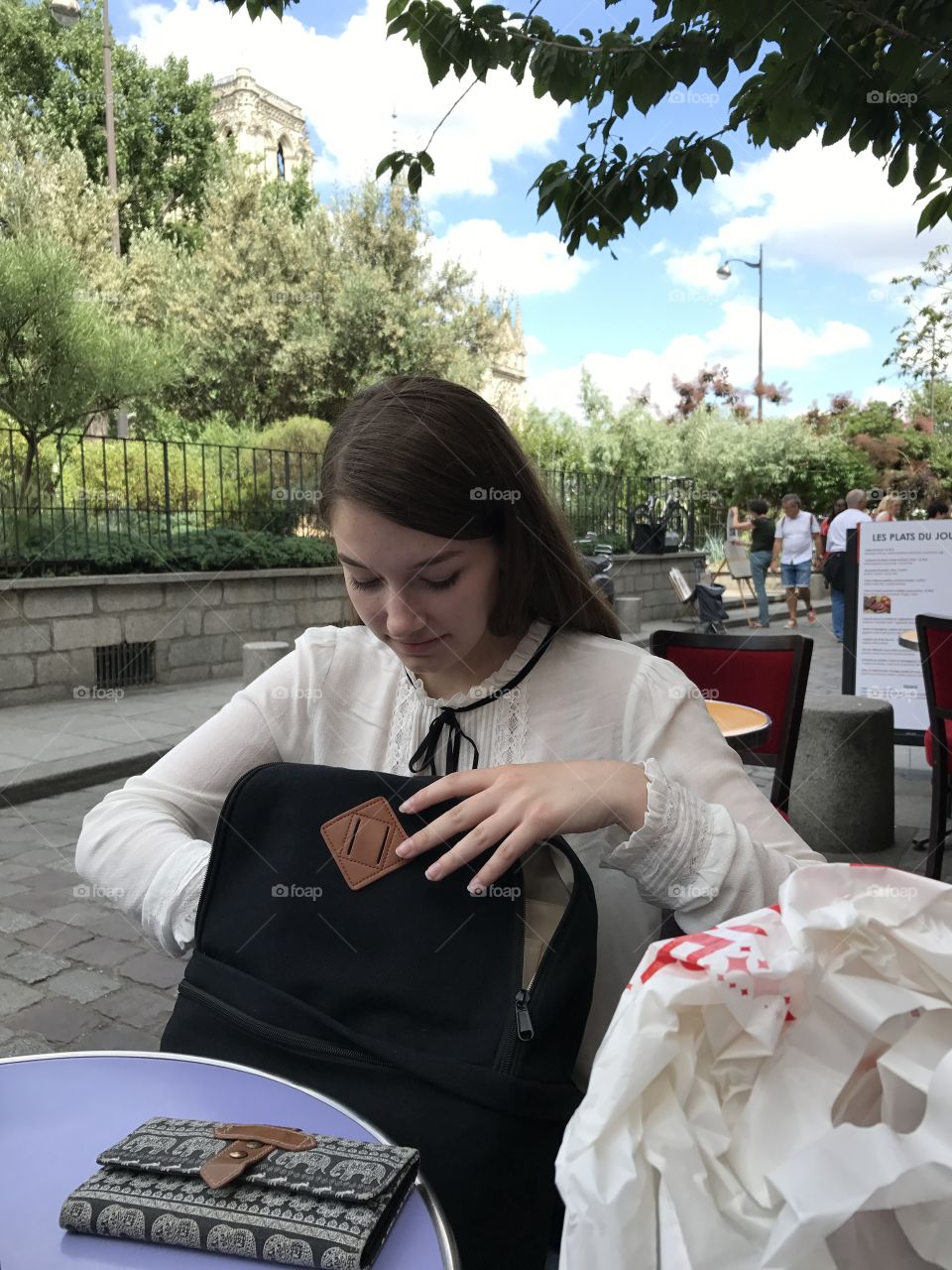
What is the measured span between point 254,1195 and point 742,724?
8.52 feet

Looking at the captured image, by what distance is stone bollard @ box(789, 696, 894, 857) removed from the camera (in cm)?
495

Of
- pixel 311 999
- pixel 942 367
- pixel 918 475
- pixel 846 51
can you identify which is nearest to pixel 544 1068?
pixel 311 999

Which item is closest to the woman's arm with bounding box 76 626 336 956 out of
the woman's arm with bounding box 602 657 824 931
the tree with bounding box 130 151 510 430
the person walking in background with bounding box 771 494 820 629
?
the woman's arm with bounding box 602 657 824 931

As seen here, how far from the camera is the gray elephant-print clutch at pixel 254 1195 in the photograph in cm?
86

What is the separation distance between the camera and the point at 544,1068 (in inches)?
43.5

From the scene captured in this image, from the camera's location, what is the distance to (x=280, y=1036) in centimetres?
120

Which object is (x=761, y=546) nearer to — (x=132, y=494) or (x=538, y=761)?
(x=132, y=494)

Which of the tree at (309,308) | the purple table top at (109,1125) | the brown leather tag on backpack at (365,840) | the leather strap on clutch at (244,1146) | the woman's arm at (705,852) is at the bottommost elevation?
the purple table top at (109,1125)

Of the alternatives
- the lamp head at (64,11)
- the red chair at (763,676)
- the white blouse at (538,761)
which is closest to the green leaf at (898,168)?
the red chair at (763,676)

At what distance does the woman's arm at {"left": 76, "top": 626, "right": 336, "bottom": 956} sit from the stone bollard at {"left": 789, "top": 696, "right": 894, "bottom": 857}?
372 cm

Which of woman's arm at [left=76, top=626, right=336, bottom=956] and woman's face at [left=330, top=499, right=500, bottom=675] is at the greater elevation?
woman's face at [left=330, top=499, right=500, bottom=675]

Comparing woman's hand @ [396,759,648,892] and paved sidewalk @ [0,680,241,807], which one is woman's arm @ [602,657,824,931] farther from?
paved sidewalk @ [0,680,241,807]

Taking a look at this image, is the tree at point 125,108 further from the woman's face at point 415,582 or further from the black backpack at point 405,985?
the black backpack at point 405,985

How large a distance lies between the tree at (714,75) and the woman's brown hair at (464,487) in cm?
181
